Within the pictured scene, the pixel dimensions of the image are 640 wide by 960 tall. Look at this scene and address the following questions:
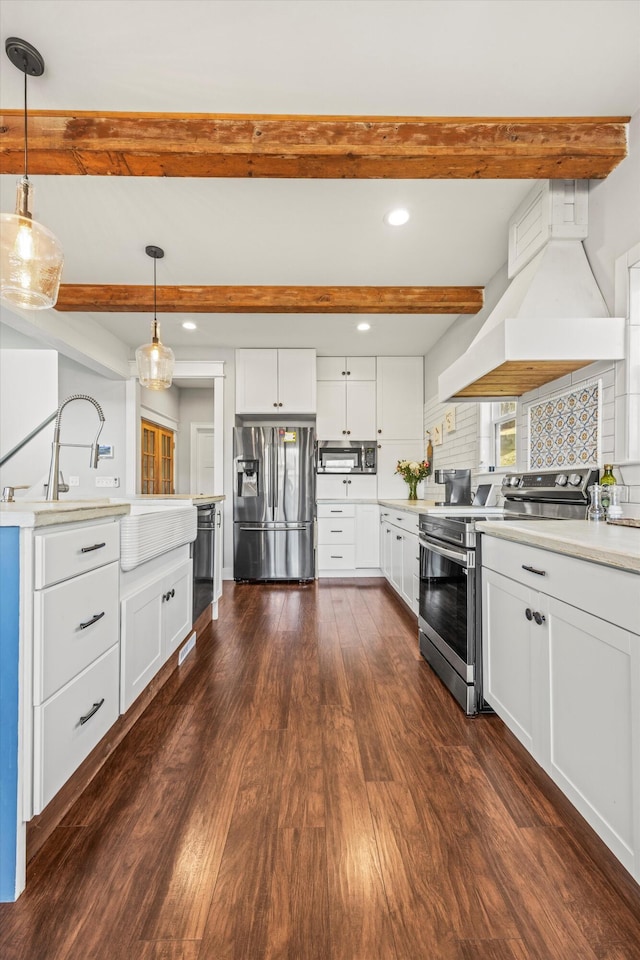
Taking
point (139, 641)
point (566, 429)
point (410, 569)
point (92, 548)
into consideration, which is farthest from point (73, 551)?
A: point (410, 569)

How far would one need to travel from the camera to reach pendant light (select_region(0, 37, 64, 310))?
1651 mm

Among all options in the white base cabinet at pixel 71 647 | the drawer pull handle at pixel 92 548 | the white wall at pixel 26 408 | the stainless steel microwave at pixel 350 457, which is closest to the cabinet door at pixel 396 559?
the stainless steel microwave at pixel 350 457

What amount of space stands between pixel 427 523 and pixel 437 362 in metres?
2.75

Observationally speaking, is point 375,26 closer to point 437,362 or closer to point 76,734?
point 76,734

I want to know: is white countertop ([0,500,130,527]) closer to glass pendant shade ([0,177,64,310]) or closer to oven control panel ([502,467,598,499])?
glass pendant shade ([0,177,64,310])

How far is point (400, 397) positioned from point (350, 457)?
90 cm

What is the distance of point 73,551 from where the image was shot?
1336 millimetres

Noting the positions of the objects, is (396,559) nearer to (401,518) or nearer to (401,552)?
(401,552)

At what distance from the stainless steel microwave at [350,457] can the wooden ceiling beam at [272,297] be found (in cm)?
187

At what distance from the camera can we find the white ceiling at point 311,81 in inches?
60.2

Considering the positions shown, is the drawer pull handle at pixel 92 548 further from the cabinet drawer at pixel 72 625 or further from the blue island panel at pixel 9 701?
the blue island panel at pixel 9 701

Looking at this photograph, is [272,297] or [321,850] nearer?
[321,850]

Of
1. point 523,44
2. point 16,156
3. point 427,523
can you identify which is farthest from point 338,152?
point 427,523

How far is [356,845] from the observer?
1.26 metres
